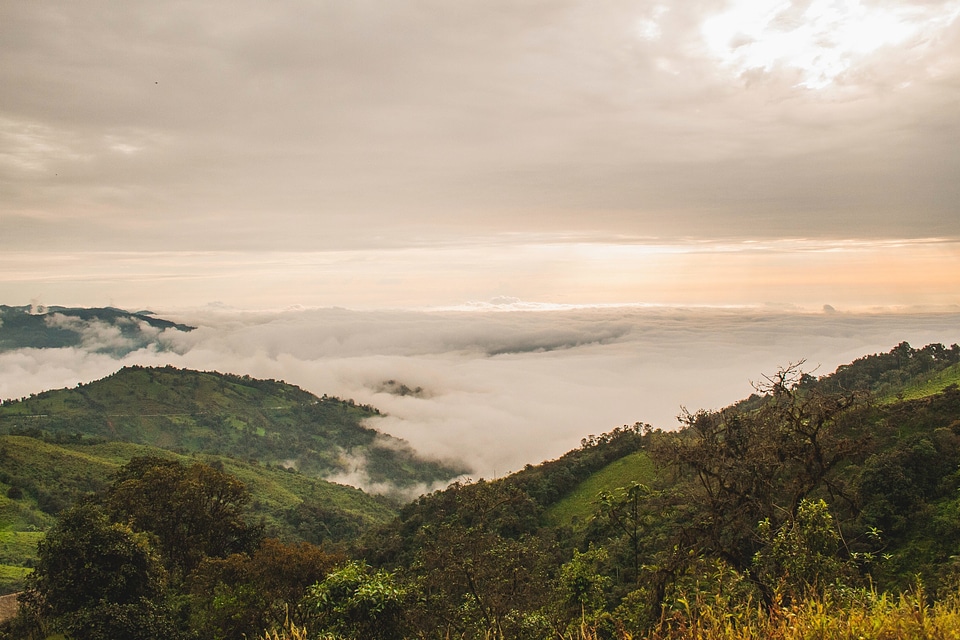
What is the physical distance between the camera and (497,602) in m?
17.3

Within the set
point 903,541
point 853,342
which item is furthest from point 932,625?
point 853,342

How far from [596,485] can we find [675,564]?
49711 millimetres

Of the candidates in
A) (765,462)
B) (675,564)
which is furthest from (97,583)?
(765,462)

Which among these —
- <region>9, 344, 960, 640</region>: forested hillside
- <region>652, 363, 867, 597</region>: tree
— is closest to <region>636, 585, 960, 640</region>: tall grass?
<region>9, 344, 960, 640</region>: forested hillside

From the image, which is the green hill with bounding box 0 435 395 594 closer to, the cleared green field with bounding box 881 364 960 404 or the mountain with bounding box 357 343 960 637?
the mountain with bounding box 357 343 960 637

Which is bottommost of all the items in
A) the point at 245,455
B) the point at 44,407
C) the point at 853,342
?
the point at 245,455

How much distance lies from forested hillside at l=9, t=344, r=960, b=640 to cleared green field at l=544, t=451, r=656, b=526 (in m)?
17.6

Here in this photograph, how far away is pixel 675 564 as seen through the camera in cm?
1205

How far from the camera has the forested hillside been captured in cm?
731

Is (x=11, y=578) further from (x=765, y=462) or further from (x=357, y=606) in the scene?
(x=765, y=462)

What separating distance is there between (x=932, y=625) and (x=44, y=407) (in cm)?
23846

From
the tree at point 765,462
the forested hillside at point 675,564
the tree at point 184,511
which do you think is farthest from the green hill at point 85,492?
the tree at point 765,462

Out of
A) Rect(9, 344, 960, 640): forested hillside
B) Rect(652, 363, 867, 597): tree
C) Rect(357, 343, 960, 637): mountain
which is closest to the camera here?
Rect(9, 344, 960, 640): forested hillside

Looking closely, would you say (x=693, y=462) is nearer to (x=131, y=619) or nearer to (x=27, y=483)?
(x=131, y=619)
